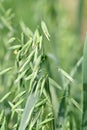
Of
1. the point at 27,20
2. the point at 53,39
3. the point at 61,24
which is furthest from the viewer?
the point at 27,20

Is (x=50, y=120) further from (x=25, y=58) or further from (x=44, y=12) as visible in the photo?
(x=44, y=12)

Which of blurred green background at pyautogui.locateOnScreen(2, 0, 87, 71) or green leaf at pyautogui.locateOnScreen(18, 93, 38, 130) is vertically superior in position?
green leaf at pyautogui.locateOnScreen(18, 93, 38, 130)

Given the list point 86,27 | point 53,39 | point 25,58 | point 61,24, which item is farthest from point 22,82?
point 86,27

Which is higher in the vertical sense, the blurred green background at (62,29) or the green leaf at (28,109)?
the green leaf at (28,109)

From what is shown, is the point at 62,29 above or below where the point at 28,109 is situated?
below

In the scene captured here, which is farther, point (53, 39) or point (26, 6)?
point (26, 6)

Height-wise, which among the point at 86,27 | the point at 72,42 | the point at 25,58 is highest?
the point at 25,58

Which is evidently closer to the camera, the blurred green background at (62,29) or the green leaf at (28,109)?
the green leaf at (28,109)

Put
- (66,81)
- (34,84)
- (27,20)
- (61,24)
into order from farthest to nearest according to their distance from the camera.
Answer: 1. (27,20)
2. (61,24)
3. (66,81)
4. (34,84)

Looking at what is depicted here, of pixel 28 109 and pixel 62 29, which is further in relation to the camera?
pixel 62 29

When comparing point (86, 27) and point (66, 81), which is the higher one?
point (66, 81)

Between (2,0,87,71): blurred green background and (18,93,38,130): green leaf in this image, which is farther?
(2,0,87,71): blurred green background
